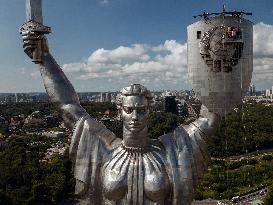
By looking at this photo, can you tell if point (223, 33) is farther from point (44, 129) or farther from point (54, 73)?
point (44, 129)

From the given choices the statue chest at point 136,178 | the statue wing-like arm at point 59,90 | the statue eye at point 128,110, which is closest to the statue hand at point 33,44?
the statue wing-like arm at point 59,90

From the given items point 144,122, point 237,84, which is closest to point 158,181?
point 144,122

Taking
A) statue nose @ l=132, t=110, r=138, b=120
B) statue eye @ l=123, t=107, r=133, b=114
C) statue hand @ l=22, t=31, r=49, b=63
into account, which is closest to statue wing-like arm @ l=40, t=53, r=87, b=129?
statue hand @ l=22, t=31, r=49, b=63

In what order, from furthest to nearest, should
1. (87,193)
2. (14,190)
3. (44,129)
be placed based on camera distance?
(44,129) → (14,190) → (87,193)

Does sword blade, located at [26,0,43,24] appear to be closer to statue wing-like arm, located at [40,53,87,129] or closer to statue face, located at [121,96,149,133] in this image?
statue wing-like arm, located at [40,53,87,129]

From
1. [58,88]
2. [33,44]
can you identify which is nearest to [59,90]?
[58,88]

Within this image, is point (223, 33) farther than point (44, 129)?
No

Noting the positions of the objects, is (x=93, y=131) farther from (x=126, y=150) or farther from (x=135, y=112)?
(x=135, y=112)
